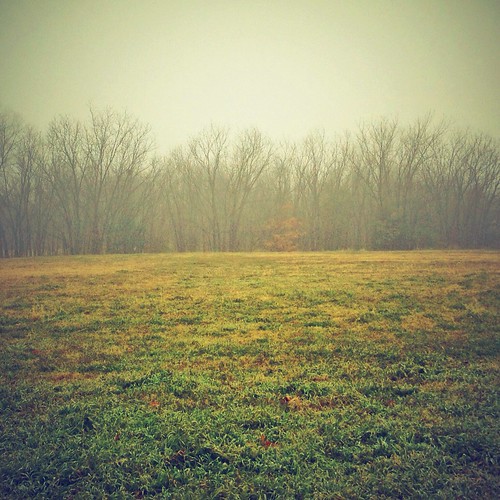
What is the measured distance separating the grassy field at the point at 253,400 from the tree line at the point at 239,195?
30.0 m

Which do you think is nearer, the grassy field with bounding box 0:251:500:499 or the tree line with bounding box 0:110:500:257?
the grassy field with bounding box 0:251:500:499

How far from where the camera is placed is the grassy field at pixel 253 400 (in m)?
2.86

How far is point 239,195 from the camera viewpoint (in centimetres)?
4406

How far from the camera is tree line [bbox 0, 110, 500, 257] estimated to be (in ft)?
117

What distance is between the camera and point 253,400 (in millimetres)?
4184

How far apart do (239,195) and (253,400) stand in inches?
1610

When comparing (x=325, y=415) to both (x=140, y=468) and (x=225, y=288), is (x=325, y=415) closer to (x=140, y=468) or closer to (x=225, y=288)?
(x=140, y=468)

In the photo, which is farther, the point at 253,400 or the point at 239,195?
the point at 239,195

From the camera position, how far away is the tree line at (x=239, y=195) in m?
35.6

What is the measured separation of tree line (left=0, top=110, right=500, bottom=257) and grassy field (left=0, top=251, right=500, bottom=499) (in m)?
30.0

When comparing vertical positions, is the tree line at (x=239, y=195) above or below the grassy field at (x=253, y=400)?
above

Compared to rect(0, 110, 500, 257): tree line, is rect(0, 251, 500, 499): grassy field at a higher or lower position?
lower

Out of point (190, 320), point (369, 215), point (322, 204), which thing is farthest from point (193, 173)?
point (190, 320)

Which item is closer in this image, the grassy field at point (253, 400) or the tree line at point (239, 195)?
the grassy field at point (253, 400)
